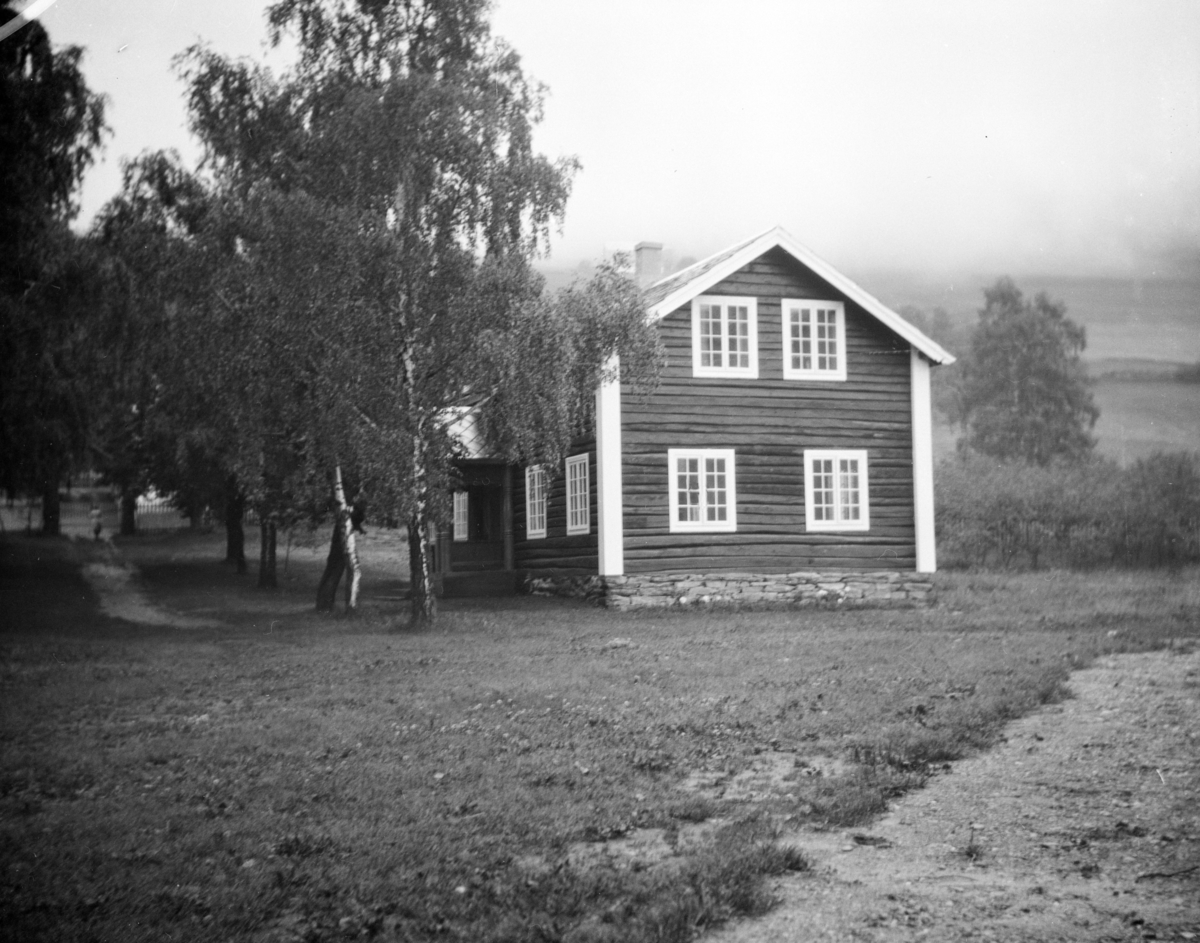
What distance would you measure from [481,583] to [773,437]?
731cm

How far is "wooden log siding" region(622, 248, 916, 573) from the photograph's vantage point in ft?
A: 68.6

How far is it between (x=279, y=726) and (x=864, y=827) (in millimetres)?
5063

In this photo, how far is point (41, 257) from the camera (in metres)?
13.2

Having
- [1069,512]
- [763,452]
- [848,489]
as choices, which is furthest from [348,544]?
[1069,512]

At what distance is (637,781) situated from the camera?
7.29m

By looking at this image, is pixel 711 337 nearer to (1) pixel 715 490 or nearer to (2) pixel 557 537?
(1) pixel 715 490

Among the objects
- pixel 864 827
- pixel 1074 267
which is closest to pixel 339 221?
pixel 1074 267

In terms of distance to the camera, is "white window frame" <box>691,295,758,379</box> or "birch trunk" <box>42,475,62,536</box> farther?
"white window frame" <box>691,295,758,379</box>

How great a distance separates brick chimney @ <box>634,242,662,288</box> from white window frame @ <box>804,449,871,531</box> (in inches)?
223

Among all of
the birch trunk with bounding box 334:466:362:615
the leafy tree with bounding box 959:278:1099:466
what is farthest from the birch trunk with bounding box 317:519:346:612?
the leafy tree with bounding box 959:278:1099:466

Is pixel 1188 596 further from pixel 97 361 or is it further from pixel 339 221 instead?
pixel 97 361

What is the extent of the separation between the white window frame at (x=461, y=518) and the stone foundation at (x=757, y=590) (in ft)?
22.5

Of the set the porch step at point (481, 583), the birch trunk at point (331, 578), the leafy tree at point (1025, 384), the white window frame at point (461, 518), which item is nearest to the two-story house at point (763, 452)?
the leafy tree at point (1025, 384)

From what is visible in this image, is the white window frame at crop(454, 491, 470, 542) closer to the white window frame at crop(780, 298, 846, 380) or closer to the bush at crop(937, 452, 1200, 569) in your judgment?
the white window frame at crop(780, 298, 846, 380)
